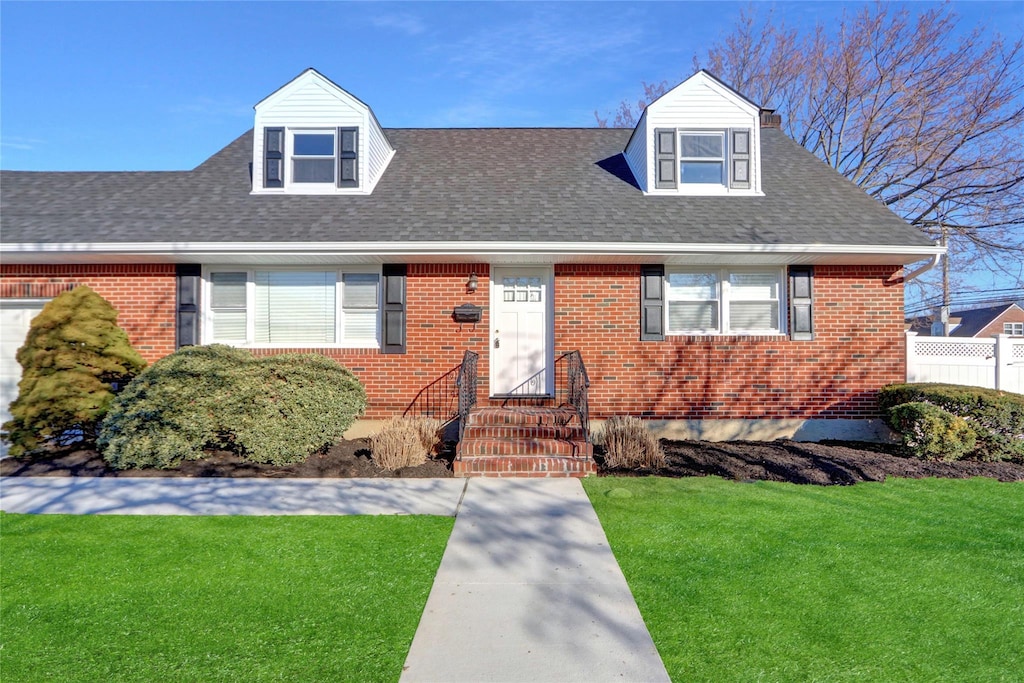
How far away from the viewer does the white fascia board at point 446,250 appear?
8.47 meters

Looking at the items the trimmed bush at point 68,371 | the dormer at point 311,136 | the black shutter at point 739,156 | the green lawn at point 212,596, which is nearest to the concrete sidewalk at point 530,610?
the green lawn at point 212,596

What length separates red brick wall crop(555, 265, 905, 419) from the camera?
9.05 m

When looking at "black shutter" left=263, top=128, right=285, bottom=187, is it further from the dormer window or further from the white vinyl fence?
the white vinyl fence

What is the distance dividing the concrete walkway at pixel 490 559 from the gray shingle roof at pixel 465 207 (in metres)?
3.95

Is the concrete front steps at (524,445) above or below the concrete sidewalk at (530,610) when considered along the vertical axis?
above

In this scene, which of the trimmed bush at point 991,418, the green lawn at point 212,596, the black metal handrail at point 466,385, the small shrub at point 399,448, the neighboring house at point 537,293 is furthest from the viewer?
the neighboring house at point 537,293

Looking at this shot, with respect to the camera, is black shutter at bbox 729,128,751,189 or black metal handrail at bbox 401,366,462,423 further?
black shutter at bbox 729,128,751,189

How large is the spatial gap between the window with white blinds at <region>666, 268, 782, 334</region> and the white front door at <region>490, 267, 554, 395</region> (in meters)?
2.13

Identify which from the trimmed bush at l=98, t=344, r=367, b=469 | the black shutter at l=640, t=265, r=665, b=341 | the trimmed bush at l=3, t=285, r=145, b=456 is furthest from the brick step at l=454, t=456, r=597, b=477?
the trimmed bush at l=3, t=285, r=145, b=456

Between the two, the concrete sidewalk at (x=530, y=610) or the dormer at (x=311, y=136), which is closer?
the concrete sidewalk at (x=530, y=610)

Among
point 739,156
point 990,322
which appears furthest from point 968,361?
point 990,322

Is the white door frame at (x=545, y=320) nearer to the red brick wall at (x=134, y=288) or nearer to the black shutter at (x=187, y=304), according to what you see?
the black shutter at (x=187, y=304)

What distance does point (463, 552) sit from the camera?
176 inches

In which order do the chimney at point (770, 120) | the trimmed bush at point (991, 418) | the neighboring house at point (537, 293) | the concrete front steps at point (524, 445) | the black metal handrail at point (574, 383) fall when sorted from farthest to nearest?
1. the chimney at point (770, 120)
2. the neighboring house at point (537, 293)
3. the trimmed bush at point (991, 418)
4. the black metal handrail at point (574, 383)
5. the concrete front steps at point (524, 445)
